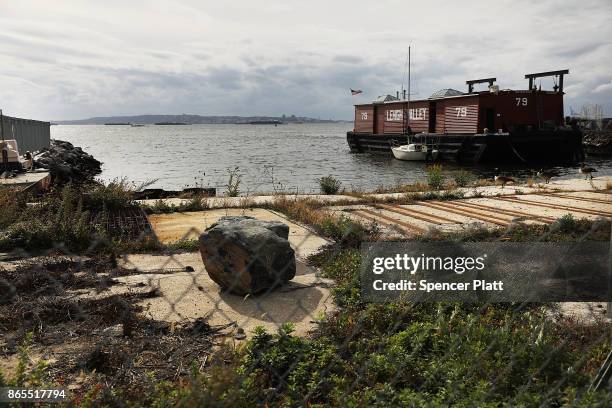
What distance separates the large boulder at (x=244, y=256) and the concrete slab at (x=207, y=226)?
1585mm

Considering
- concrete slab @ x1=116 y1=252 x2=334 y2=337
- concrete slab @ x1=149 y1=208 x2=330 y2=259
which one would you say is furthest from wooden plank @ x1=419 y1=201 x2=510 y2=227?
concrete slab @ x1=116 y1=252 x2=334 y2=337

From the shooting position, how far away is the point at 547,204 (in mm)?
11805

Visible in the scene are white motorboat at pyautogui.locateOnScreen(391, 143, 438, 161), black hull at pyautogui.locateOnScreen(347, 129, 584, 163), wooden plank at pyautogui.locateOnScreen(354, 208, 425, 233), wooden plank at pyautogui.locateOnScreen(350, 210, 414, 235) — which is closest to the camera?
wooden plank at pyautogui.locateOnScreen(350, 210, 414, 235)

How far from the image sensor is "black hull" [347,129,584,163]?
3409 cm

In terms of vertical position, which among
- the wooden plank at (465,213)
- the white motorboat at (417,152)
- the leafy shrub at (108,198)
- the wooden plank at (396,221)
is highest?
the white motorboat at (417,152)

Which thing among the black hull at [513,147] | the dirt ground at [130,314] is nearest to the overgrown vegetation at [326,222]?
the dirt ground at [130,314]

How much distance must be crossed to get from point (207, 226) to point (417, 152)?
102 feet

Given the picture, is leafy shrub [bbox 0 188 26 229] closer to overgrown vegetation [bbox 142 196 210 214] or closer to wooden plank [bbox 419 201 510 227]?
overgrown vegetation [bbox 142 196 210 214]

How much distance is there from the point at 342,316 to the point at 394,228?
4.12m

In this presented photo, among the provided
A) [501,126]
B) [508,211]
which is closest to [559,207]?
[508,211]

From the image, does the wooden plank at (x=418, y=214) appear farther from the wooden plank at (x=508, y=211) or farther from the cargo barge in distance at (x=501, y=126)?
the cargo barge in distance at (x=501, y=126)

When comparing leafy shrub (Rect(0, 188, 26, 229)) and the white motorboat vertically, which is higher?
the white motorboat

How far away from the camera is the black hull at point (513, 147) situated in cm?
3409

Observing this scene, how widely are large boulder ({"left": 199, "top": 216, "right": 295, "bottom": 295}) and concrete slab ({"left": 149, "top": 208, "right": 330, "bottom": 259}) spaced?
1585 mm
